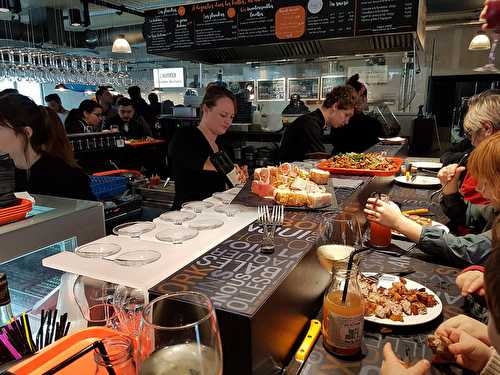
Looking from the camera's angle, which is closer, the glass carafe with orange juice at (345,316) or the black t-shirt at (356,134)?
the glass carafe with orange juice at (345,316)

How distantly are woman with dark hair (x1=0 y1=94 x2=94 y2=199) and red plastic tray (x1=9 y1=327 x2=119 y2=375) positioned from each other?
151 centimetres

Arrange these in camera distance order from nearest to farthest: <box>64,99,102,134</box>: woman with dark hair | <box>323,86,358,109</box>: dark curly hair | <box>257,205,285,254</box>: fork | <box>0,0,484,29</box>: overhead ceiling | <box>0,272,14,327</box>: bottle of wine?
1. <box>0,272,14,327</box>: bottle of wine
2. <box>257,205,285,254</box>: fork
3. <box>323,86,358,109</box>: dark curly hair
4. <box>64,99,102,134</box>: woman with dark hair
5. <box>0,0,484,29</box>: overhead ceiling

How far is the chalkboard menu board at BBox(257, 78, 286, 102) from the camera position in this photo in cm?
897

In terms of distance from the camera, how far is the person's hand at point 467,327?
3.59ft

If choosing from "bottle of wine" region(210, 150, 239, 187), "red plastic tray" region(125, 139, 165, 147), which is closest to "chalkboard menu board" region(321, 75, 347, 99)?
"red plastic tray" region(125, 139, 165, 147)

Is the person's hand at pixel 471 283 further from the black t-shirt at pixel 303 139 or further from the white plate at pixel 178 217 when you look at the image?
the black t-shirt at pixel 303 139

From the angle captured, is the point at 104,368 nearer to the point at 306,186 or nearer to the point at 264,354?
the point at 264,354

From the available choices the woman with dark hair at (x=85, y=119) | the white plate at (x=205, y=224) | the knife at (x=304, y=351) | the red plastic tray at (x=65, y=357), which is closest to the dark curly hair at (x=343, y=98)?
the white plate at (x=205, y=224)

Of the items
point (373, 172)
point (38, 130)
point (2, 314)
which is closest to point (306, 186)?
point (373, 172)

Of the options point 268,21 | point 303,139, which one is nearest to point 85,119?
point 268,21

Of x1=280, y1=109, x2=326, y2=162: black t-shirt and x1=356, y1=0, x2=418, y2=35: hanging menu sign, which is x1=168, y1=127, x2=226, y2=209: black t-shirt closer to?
x1=280, y1=109, x2=326, y2=162: black t-shirt

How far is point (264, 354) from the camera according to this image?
94 cm

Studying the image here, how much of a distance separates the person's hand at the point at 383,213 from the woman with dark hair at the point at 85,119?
5.66m

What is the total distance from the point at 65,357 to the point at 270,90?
8803 millimetres
